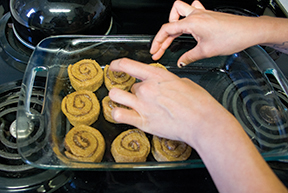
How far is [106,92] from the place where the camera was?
203 centimetres

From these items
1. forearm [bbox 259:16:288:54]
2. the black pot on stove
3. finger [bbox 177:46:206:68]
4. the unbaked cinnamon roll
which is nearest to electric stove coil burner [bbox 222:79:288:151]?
forearm [bbox 259:16:288:54]

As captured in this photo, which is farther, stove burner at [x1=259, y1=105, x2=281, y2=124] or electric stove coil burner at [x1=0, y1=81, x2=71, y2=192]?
stove burner at [x1=259, y1=105, x2=281, y2=124]

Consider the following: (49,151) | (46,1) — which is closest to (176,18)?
(46,1)

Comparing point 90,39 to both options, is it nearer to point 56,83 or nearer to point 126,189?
point 56,83

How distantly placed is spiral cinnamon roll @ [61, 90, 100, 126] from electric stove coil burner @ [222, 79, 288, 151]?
1.04 m

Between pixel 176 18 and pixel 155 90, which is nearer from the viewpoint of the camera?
pixel 155 90

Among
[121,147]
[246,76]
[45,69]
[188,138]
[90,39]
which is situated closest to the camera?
[188,138]

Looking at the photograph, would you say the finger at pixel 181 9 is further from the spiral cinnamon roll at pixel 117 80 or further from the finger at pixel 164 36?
the spiral cinnamon roll at pixel 117 80

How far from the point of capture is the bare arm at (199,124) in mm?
1094

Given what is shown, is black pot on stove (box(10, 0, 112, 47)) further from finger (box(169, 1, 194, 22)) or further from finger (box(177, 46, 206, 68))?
finger (box(177, 46, 206, 68))

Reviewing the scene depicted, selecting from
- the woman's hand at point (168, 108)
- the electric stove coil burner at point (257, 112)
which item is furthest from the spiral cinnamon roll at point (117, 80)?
the electric stove coil burner at point (257, 112)

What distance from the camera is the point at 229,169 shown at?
1113 mm

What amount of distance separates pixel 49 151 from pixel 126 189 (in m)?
0.52

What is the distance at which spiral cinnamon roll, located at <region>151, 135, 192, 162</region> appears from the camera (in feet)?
5.30
